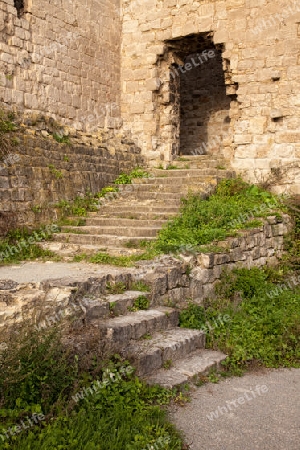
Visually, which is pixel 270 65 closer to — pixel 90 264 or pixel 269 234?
pixel 269 234

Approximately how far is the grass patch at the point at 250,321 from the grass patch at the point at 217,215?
78 centimetres

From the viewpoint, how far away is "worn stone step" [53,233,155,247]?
297 inches

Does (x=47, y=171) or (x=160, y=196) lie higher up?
(x=47, y=171)

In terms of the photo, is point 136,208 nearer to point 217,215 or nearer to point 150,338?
point 217,215

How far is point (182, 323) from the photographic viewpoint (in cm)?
578

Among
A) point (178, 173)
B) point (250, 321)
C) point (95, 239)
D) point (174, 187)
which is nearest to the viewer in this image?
point (250, 321)

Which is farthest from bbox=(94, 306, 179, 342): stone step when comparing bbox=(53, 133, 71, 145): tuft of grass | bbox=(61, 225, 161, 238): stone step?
bbox=(53, 133, 71, 145): tuft of grass

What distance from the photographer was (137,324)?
4.95m

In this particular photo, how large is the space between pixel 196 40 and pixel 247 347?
860 centimetres

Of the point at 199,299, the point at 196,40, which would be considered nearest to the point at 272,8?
the point at 196,40

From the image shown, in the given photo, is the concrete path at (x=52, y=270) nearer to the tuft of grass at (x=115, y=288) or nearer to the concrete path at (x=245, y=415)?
the tuft of grass at (x=115, y=288)

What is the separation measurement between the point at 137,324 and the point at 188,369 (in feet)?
2.32

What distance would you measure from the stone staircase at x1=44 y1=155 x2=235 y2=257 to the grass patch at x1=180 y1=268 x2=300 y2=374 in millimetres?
1573

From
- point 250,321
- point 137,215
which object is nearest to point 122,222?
point 137,215
